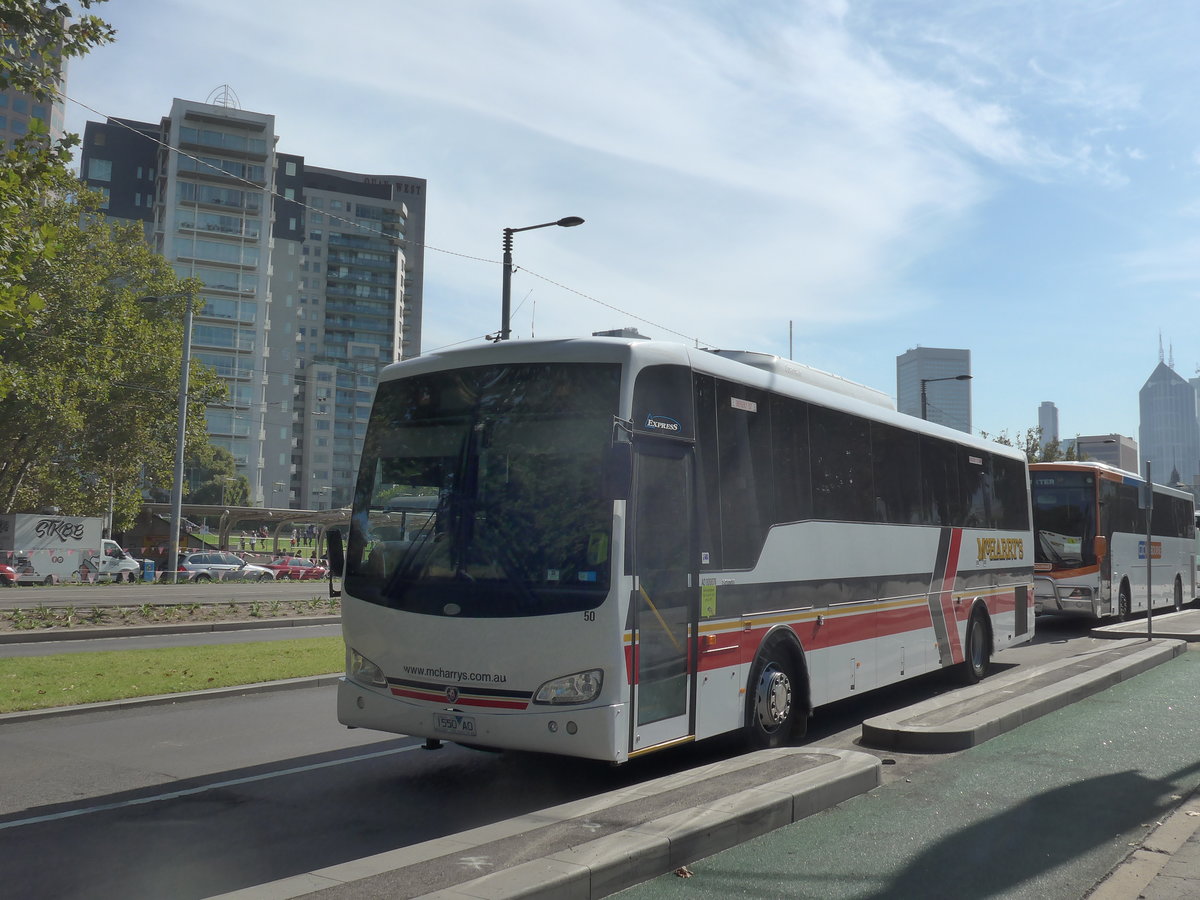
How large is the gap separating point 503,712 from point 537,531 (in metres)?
1.20

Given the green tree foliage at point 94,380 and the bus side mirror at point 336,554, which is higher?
the green tree foliage at point 94,380

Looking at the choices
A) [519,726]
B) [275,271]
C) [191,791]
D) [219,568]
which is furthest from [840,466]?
[275,271]

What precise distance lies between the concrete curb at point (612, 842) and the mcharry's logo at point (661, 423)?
7.62ft

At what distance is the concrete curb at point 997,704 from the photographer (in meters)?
8.88

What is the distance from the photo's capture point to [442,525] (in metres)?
7.57

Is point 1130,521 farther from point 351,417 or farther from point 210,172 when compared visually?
point 351,417

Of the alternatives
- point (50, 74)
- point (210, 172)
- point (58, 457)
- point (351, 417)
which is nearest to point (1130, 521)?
point (50, 74)

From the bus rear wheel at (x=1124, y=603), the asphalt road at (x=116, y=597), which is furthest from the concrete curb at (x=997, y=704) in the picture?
the asphalt road at (x=116, y=597)

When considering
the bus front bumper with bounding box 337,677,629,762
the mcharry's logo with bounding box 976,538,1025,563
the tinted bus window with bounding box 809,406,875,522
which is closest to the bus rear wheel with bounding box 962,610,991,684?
the mcharry's logo with bounding box 976,538,1025,563

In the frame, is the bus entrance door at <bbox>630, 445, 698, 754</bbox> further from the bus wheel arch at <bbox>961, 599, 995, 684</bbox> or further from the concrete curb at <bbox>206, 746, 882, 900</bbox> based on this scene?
the bus wheel arch at <bbox>961, 599, 995, 684</bbox>

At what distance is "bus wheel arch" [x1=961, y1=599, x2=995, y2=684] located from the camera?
13719 mm

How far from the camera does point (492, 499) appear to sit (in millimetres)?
7434

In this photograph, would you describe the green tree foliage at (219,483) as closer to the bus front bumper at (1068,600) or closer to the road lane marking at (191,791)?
the bus front bumper at (1068,600)

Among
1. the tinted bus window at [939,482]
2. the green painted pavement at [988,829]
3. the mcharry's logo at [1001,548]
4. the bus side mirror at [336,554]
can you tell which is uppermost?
the tinted bus window at [939,482]
